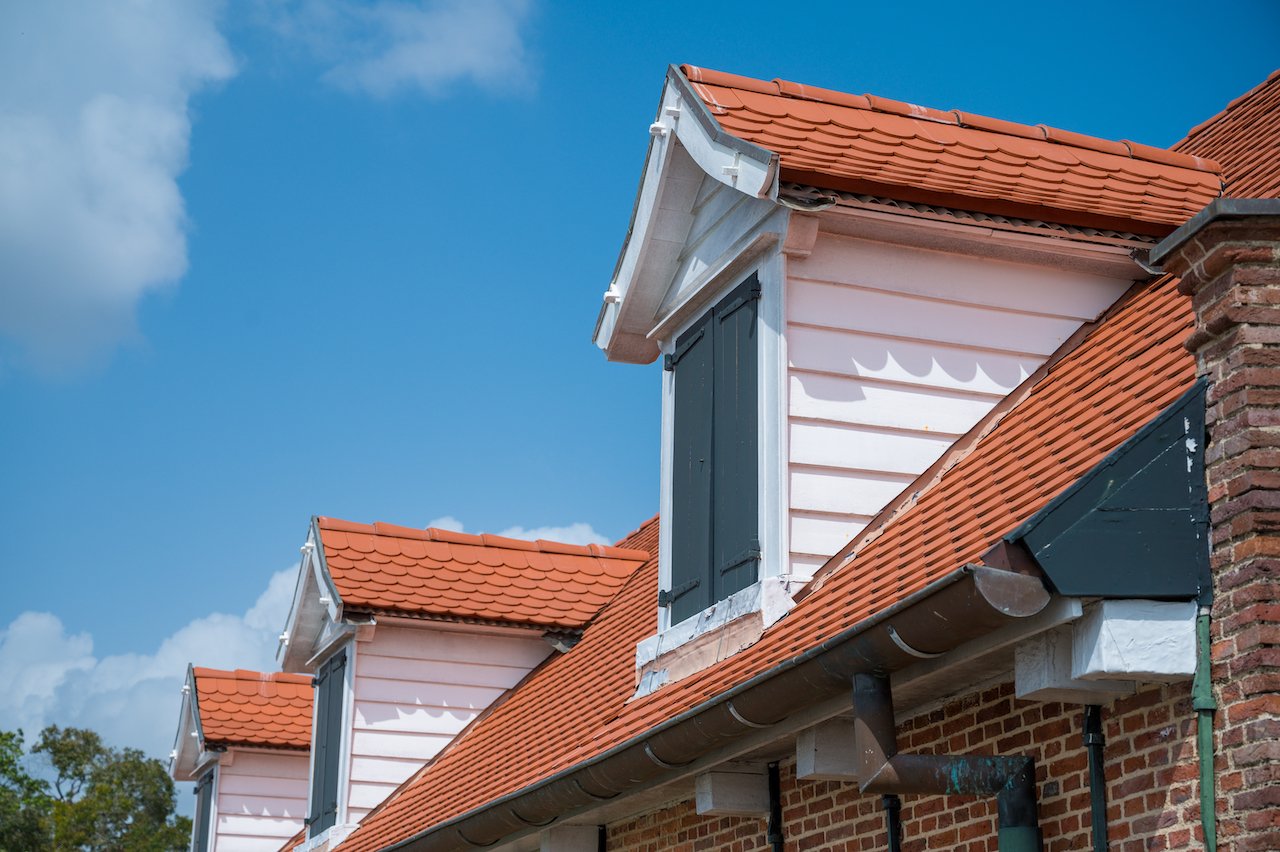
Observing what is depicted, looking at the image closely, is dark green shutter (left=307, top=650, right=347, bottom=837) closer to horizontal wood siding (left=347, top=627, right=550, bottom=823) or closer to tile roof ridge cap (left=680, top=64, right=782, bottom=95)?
horizontal wood siding (left=347, top=627, right=550, bottom=823)

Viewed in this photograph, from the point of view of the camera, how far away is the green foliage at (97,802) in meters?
47.9

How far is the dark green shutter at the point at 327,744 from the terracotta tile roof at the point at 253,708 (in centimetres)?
329

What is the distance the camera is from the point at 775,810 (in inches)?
279

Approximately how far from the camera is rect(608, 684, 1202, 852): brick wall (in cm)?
480

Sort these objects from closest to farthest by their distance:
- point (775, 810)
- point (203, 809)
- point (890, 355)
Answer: point (775, 810) → point (890, 355) → point (203, 809)

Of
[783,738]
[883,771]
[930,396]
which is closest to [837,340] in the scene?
[930,396]

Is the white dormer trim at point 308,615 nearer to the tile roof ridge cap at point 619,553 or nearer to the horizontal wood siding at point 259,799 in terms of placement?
the tile roof ridge cap at point 619,553

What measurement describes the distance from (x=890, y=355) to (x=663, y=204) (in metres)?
1.84

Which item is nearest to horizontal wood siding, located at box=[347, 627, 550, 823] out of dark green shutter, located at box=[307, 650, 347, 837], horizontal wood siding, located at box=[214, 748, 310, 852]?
dark green shutter, located at box=[307, 650, 347, 837]

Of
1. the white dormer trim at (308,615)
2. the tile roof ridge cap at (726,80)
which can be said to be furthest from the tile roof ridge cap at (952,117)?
the white dormer trim at (308,615)

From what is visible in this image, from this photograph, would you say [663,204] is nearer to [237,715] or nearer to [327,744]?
[327,744]

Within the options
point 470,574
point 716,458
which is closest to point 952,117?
→ point 716,458

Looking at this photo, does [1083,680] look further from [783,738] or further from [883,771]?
[783,738]

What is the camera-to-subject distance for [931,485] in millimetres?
7512
